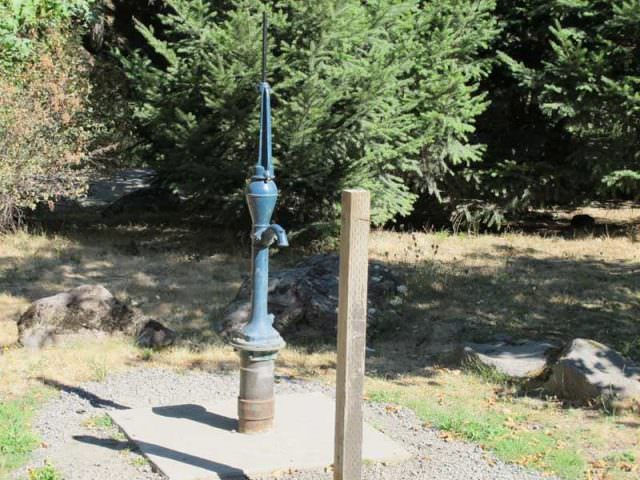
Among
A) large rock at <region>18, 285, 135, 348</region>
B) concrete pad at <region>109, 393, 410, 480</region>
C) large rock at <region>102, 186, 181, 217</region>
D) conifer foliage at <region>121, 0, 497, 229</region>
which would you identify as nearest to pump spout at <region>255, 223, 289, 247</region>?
concrete pad at <region>109, 393, 410, 480</region>

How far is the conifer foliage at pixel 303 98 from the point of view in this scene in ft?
38.4

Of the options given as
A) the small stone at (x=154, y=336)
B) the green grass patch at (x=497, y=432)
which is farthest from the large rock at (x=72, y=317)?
the green grass patch at (x=497, y=432)

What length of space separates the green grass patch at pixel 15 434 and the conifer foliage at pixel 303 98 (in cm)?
561

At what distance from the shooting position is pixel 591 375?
7.41 meters

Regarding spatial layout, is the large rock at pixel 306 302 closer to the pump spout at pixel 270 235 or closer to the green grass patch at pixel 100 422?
the green grass patch at pixel 100 422

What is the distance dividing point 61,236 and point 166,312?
4974 millimetres

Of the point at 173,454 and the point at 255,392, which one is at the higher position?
the point at 255,392

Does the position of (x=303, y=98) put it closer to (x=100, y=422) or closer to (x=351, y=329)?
(x=100, y=422)

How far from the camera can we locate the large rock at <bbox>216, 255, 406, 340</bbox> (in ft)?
32.0

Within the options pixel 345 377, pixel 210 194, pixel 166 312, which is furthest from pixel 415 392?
pixel 210 194

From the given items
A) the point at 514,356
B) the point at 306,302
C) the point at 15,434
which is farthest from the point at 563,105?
the point at 15,434

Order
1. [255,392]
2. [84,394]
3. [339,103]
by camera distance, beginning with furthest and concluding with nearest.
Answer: [339,103] → [84,394] → [255,392]

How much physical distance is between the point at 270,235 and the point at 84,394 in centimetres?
268

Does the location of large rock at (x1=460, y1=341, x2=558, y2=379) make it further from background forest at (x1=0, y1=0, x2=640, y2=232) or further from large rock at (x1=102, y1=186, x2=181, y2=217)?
large rock at (x1=102, y1=186, x2=181, y2=217)
